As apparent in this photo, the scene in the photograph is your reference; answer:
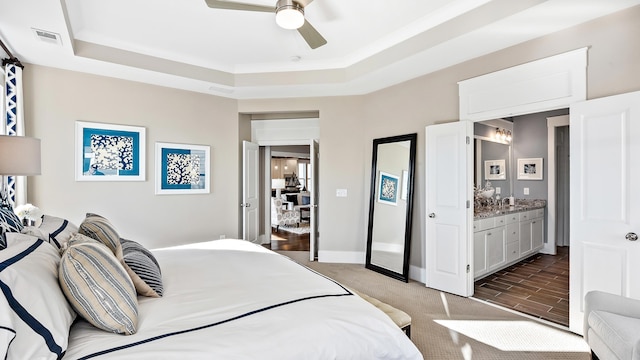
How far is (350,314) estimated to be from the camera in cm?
139

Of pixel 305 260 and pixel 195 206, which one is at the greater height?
pixel 195 206

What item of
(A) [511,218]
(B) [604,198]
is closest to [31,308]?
(B) [604,198]

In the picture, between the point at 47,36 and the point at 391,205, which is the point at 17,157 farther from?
the point at 391,205

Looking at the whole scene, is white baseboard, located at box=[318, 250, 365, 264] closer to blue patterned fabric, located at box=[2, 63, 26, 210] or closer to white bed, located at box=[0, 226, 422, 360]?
white bed, located at box=[0, 226, 422, 360]

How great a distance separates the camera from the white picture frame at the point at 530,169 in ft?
17.5

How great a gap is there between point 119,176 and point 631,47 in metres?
5.29

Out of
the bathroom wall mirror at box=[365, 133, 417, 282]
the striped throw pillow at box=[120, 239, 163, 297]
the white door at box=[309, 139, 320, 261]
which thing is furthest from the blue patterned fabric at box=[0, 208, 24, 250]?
the bathroom wall mirror at box=[365, 133, 417, 282]

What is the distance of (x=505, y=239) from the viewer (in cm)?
428

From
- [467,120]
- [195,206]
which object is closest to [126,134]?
[195,206]

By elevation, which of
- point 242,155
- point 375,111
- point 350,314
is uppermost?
point 375,111

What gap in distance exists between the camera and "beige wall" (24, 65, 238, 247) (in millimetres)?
3547

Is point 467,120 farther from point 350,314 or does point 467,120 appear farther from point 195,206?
point 195,206

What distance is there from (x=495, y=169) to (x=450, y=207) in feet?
9.44

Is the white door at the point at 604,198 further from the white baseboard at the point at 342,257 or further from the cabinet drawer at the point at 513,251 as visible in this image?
the white baseboard at the point at 342,257
